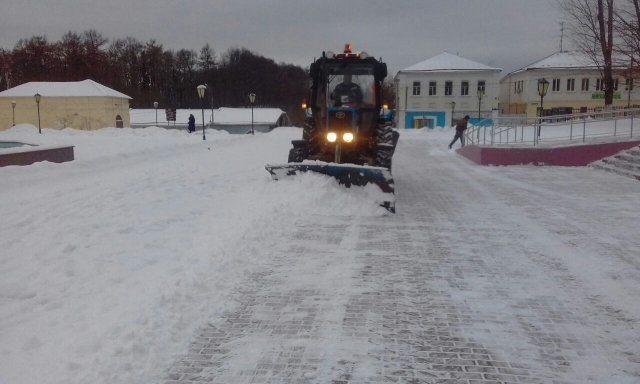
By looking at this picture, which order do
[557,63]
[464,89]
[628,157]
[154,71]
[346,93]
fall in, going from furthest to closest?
[154,71] → [464,89] → [557,63] → [628,157] → [346,93]

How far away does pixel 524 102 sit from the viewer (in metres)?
54.0

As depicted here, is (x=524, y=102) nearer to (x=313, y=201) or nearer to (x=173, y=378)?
(x=313, y=201)

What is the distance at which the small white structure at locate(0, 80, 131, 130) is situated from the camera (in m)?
47.1

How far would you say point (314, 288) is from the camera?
16.0 feet

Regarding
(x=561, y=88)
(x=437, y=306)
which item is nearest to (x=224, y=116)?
(x=561, y=88)

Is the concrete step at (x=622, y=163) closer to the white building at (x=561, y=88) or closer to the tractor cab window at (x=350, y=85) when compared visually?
the tractor cab window at (x=350, y=85)

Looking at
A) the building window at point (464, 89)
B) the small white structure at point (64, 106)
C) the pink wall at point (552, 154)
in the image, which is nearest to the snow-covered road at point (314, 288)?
the pink wall at point (552, 154)

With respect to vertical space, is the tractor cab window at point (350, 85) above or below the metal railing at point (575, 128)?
above

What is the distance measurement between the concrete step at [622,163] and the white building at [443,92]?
41.7 metres

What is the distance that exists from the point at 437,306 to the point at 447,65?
184ft

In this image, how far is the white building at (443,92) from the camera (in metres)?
55.8

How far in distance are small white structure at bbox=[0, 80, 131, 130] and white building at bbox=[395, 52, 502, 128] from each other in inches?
1182

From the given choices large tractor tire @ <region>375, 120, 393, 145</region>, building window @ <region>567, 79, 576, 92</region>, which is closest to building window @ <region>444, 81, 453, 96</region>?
building window @ <region>567, 79, 576, 92</region>

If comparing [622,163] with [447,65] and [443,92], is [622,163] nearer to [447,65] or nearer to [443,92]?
[443,92]
